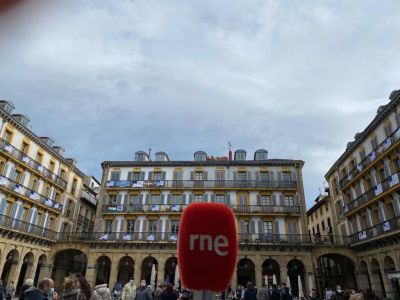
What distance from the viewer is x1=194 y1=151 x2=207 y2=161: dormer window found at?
3797 cm

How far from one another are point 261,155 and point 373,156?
13.8m

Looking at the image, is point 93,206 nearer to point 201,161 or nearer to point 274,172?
point 201,161

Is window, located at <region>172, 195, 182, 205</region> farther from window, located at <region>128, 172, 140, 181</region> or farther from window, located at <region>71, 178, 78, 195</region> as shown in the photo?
window, located at <region>71, 178, 78, 195</region>

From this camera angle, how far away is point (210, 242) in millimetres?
1843

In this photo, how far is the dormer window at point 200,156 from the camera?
38.0 meters

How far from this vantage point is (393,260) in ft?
75.7

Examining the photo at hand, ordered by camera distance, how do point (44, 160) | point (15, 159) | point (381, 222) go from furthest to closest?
1. point (44, 160)
2. point (15, 159)
3. point (381, 222)

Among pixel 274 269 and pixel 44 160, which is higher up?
pixel 44 160

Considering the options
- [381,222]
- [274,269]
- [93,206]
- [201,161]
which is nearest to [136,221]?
[201,161]

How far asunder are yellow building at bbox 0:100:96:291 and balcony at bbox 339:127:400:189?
31275 mm

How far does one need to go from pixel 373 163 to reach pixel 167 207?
20775mm

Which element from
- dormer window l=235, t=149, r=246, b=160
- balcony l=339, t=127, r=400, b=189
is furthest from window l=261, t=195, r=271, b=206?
balcony l=339, t=127, r=400, b=189

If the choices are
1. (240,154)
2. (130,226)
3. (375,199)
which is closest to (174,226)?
(130,226)

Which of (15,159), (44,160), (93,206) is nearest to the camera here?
(15,159)
